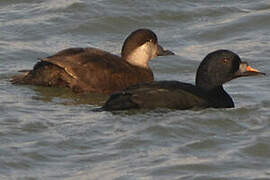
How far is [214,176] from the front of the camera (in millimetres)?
8422

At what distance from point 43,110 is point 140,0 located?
5.95 meters

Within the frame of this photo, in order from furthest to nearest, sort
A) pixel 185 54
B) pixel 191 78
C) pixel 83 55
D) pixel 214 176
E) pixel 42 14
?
pixel 42 14
pixel 185 54
pixel 191 78
pixel 83 55
pixel 214 176

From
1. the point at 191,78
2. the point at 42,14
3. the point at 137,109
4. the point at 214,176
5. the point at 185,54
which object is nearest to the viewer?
the point at 214,176

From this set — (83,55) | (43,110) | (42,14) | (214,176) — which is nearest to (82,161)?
(214,176)

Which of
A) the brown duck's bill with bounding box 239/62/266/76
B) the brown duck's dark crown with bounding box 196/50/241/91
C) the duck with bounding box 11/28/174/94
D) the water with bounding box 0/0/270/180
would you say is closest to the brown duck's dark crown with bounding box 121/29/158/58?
the duck with bounding box 11/28/174/94

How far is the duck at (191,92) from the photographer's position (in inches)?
400

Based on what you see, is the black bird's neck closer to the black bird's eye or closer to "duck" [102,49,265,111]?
"duck" [102,49,265,111]

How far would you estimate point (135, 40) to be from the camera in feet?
40.4

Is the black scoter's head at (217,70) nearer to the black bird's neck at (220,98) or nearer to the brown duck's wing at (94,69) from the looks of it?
the black bird's neck at (220,98)

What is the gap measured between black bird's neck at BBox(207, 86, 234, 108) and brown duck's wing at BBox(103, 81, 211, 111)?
10.3 inches

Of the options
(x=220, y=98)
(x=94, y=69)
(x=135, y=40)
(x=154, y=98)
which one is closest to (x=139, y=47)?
(x=135, y=40)

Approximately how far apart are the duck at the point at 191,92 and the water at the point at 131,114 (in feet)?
→ 0.34

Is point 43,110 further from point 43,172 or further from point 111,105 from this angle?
point 43,172

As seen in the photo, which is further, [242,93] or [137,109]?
[242,93]
